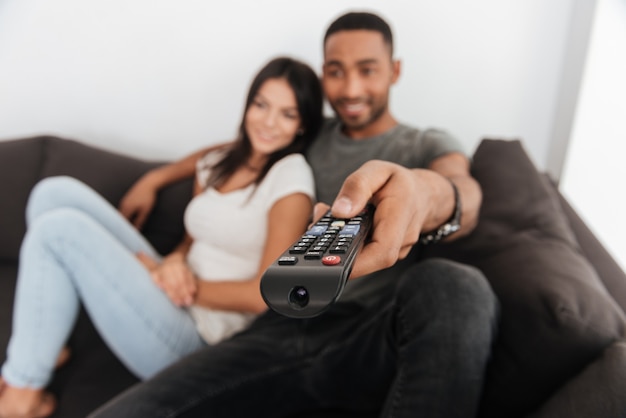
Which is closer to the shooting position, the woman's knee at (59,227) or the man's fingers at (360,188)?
the man's fingers at (360,188)

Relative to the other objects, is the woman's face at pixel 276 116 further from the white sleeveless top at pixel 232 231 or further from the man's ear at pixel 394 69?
the man's ear at pixel 394 69

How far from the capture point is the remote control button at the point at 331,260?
0.31 m

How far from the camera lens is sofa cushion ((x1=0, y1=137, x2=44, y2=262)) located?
112 cm

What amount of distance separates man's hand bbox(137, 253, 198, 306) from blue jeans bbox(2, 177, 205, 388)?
38mm

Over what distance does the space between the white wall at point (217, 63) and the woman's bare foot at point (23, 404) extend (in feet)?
2.32

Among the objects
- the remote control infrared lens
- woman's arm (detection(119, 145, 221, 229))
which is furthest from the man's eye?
the remote control infrared lens

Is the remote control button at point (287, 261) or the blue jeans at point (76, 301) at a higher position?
the remote control button at point (287, 261)

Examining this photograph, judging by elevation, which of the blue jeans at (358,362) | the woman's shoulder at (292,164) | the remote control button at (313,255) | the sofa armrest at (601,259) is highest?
the remote control button at (313,255)

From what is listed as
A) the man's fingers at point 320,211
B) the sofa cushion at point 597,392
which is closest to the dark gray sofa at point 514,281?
the sofa cushion at point 597,392

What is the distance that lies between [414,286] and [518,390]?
176 millimetres

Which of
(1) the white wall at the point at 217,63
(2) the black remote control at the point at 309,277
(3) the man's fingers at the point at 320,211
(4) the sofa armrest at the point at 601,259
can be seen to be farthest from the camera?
(1) the white wall at the point at 217,63

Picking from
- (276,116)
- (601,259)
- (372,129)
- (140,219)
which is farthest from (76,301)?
(601,259)

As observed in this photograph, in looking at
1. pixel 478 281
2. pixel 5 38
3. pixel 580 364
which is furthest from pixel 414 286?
pixel 5 38

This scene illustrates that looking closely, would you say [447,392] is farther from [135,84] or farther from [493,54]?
[135,84]
